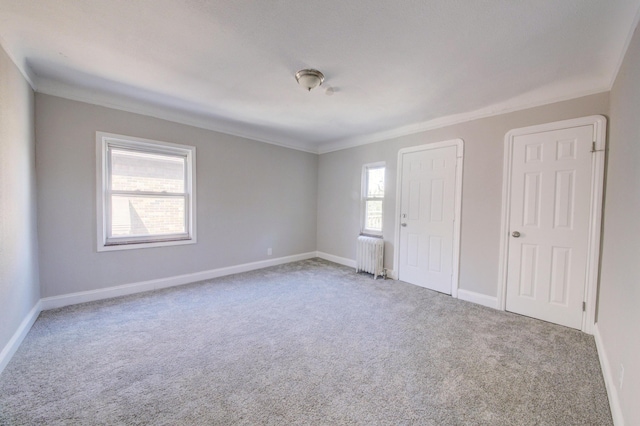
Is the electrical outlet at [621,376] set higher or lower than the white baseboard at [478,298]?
higher

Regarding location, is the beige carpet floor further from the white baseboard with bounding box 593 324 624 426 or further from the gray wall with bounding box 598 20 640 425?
the gray wall with bounding box 598 20 640 425

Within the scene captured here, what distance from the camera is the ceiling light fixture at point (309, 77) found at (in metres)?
2.37

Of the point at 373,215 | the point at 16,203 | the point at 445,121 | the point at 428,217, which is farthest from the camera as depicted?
the point at 373,215

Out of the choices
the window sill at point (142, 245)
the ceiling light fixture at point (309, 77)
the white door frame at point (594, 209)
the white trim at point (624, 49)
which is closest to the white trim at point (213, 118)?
the white trim at point (624, 49)

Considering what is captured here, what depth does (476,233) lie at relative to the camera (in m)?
3.25

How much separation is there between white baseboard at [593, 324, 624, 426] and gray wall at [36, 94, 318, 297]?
4.28 meters

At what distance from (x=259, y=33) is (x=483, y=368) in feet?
10.1

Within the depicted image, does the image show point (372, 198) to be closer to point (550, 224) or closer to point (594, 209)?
point (550, 224)

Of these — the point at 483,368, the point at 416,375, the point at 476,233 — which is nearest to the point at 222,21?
the point at 416,375

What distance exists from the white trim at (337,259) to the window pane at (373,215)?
0.78 meters

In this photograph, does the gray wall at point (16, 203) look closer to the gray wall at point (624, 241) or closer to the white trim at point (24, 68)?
the white trim at point (24, 68)

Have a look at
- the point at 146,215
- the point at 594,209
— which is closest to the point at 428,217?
the point at 594,209

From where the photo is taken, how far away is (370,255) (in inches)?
169

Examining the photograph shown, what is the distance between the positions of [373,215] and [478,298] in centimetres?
205
